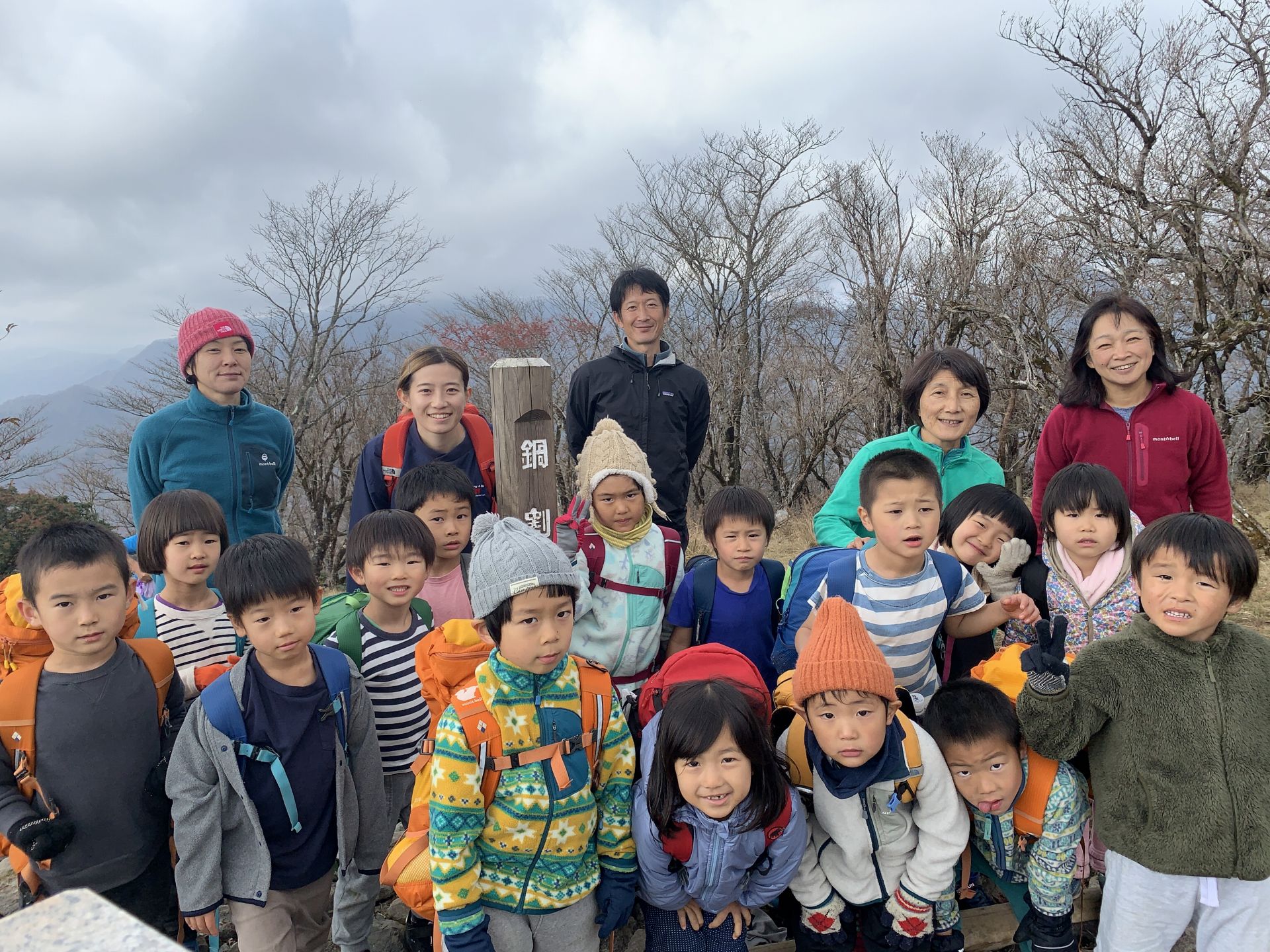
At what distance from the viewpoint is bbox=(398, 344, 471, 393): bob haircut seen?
3.53 metres

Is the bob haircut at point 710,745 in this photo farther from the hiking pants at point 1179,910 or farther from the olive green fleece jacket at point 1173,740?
the hiking pants at point 1179,910

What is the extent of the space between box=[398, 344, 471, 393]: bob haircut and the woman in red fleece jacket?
271 centimetres

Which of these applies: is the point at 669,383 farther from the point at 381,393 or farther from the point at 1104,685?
the point at 381,393

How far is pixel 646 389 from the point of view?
13.8 ft

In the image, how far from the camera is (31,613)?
2.33 meters

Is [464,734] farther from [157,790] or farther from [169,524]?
[169,524]

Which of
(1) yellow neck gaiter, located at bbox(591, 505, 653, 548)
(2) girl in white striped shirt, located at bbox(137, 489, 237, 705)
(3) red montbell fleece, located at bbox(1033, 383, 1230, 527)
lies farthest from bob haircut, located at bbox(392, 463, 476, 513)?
(3) red montbell fleece, located at bbox(1033, 383, 1230, 527)

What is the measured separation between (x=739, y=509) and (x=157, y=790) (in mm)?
2202

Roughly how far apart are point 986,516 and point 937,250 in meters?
11.3

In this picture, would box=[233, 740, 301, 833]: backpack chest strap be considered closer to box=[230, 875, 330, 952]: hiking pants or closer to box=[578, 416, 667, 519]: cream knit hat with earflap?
box=[230, 875, 330, 952]: hiking pants

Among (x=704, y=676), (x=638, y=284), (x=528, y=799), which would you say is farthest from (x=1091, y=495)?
(x=638, y=284)

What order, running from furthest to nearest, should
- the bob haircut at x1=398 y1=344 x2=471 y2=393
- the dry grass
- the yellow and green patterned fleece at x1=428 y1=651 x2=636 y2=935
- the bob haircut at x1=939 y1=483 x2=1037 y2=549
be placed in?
the dry grass
the bob haircut at x1=398 y1=344 x2=471 y2=393
the bob haircut at x1=939 y1=483 x2=1037 y2=549
the yellow and green patterned fleece at x1=428 y1=651 x2=636 y2=935

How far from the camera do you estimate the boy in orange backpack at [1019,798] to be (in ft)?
7.68

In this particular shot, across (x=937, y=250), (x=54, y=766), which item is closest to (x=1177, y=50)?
(x=937, y=250)
